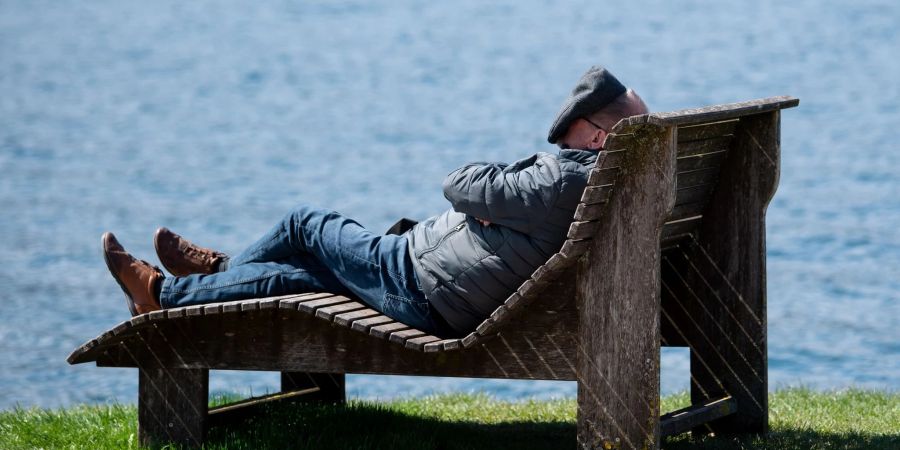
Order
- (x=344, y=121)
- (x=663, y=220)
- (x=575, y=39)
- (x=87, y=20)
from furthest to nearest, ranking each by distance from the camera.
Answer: (x=87, y=20) → (x=575, y=39) → (x=344, y=121) → (x=663, y=220)

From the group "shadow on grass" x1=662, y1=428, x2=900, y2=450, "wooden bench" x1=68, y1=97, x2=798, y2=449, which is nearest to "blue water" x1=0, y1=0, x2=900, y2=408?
"shadow on grass" x1=662, y1=428, x2=900, y2=450

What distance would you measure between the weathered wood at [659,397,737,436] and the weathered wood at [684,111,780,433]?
0.11 m

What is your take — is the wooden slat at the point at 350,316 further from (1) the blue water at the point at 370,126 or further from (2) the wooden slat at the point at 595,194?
(1) the blue water at the point at 370,126

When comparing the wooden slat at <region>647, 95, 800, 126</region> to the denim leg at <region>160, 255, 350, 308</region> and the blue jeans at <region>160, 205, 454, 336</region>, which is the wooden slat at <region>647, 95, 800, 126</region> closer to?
the blue jeans at <region>160, 205, 454, 336</region>

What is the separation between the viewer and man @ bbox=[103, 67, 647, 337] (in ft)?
14.5

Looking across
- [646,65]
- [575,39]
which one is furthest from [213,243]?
[575,39]

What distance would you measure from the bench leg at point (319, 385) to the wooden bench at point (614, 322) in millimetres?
237

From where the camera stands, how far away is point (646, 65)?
3056 centimetres

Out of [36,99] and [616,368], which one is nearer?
[616,368]

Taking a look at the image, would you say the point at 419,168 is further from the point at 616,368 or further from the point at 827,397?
the point at 616,368

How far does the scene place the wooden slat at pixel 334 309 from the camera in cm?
461

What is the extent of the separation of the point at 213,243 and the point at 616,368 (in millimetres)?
11945

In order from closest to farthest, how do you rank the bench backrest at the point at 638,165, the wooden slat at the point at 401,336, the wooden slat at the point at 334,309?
the bench backrest at the point at 638,165 < the wooden slat at the point at 401,336 < the wooden slat at the point at 334,309

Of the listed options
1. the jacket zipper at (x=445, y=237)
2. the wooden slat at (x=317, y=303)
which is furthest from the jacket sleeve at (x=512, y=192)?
the wooden slat at (x=317, y=303)
